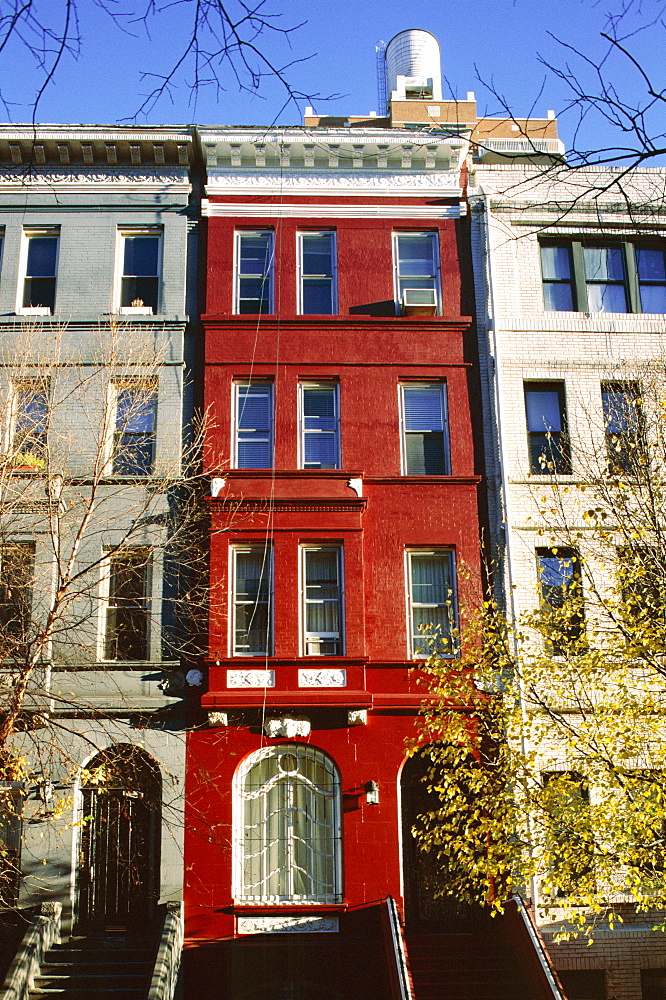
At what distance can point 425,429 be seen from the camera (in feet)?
72.1

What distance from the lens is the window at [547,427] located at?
70.5 ft

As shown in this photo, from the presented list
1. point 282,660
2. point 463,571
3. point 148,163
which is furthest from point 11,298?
point 463,571

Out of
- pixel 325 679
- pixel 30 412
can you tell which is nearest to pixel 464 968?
pixel 325 679

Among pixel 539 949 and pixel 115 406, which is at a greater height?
pixel 115 406

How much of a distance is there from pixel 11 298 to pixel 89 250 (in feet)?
6.71

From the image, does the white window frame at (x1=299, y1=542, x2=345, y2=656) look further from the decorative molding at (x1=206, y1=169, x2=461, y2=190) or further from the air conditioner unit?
the decorative molding at (x1=206, y1=169, x2=461, y2=190)

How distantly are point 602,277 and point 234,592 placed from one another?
11.2m

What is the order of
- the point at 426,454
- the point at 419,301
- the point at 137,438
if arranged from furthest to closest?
1. the point at 419,301
2. the point at 426,454
3. the point at 137,438

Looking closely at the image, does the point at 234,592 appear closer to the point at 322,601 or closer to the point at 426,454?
the point at 322,601

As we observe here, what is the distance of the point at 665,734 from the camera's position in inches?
744

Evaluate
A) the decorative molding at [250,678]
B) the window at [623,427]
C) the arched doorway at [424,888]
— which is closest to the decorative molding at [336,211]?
the window at [623,427]

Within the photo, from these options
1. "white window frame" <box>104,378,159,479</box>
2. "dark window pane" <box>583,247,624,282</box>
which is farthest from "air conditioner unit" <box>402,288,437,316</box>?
"white window frame" <box>104,378,159,479</box>

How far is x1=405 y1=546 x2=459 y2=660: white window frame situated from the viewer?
20266 millimetres

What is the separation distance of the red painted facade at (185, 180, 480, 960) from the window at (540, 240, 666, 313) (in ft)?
6.84
